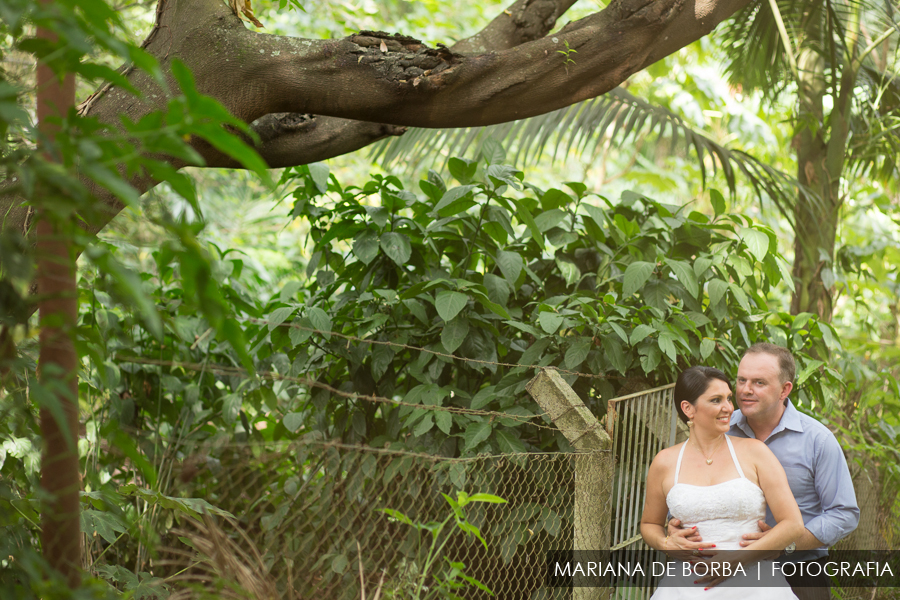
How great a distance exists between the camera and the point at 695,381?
2.26 meters

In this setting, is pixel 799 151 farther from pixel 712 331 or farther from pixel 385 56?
pixel 385 56

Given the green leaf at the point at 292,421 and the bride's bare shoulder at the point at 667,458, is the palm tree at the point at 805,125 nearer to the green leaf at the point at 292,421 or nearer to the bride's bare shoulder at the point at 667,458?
the green leaf at the point at 292,421

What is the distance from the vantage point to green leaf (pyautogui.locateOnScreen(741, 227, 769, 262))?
9.00ft

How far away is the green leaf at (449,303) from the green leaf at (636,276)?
0.66 m

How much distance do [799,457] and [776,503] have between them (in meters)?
0.27

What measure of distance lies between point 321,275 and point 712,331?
1.74m

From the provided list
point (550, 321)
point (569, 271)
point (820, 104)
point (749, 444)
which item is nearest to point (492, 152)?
point (569, 271)

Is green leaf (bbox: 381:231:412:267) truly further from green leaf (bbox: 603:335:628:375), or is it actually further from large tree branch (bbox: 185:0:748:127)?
green leaf (bbox: 603:335:628:375)

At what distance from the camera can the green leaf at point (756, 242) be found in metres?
2.74

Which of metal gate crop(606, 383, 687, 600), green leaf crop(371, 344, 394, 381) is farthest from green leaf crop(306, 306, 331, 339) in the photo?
metal gate crop(606, 383, 687, 600)

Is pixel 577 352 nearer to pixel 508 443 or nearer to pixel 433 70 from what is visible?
pixel 508 443

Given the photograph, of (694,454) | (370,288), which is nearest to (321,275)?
(370,288)

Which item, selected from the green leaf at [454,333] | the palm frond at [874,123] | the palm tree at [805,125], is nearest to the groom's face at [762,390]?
the green leaf at [454,333]

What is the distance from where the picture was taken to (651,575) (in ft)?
8.55
